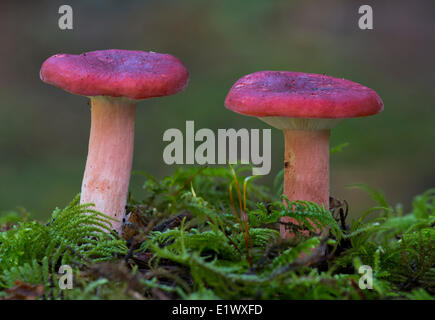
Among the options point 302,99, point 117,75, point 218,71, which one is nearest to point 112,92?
point 117,75

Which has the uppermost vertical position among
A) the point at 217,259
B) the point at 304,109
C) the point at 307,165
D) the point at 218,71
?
the point at 218,71

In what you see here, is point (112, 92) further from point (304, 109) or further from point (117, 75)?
point (304, 109)

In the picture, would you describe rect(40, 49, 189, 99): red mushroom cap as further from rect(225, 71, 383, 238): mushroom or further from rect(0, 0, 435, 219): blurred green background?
rect(0, 0, 435, 219): blurred green background

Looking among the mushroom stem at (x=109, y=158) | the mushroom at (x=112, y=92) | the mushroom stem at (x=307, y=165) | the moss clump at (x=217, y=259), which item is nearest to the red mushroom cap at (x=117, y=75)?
the mushroom at (x=112, y=92)

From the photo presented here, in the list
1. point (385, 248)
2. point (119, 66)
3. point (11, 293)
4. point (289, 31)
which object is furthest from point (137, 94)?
point (289, 31)

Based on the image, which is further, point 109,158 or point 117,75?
point 109,158

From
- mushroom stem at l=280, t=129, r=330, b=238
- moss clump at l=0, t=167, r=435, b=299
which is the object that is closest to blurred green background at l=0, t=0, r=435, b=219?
mushroom stem at l=280, t=129, r=330, b=238
